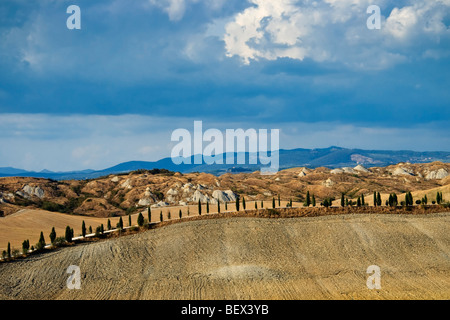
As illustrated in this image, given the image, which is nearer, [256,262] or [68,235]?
[256,262]

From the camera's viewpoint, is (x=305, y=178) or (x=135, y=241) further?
(x=305, y=178)

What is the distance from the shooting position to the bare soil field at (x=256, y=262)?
47.8m

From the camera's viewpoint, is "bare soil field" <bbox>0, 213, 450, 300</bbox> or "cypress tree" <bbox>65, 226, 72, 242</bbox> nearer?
"bare soil field" <bbox>0, 213, 450, 300</bbox>

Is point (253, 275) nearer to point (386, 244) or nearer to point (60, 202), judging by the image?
point (386, 244)

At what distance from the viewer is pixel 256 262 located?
55656 mm

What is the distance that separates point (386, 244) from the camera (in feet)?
199

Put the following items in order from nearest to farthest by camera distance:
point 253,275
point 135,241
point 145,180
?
1. point 253,275
2. point 135,241
3. point 145,180

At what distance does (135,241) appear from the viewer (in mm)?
64188

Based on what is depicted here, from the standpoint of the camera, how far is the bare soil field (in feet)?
157

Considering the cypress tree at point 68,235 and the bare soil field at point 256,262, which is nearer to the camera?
the bare soil field at point 256,262

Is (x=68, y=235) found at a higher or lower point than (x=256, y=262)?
higher
